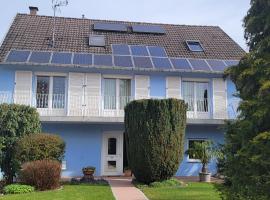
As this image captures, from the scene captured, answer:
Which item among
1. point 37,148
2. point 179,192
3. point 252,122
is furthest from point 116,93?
point 252,122

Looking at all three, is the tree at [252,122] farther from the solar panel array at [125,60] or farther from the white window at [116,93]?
the white window at [116,93]

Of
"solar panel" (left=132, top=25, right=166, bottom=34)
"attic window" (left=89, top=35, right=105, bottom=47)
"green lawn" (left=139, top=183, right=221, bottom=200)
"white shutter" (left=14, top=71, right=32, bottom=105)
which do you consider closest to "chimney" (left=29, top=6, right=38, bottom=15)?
"attic window" (left=89, top=35, right=105, bottom=47)

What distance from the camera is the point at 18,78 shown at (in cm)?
2169

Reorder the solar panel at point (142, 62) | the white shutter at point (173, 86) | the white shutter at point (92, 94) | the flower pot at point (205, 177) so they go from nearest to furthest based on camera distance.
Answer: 1. the flower pot at point (205, 177)
2. the white shutter at point (92, 94)
3. the solar panel at point (142, 62)
4. the white shutter at point (173, 86)

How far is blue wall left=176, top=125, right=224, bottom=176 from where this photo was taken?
22.6 m

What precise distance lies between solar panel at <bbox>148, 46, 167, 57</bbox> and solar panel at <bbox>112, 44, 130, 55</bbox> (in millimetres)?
1374

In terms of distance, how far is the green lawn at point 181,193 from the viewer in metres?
13.4

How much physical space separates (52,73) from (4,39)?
427 cm

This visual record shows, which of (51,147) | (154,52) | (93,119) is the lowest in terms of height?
(51,147)

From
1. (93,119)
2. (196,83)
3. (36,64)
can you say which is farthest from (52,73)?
(196,83)

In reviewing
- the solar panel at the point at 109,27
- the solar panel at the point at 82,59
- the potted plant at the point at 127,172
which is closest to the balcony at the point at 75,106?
the solar panel at the point at 82,59

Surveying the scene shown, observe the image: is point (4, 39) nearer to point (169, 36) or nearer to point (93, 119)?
point (93, 119)

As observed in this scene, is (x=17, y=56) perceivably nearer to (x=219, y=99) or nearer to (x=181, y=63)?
(x=181, y=63)

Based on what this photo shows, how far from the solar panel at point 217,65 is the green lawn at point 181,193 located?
8306 mm
